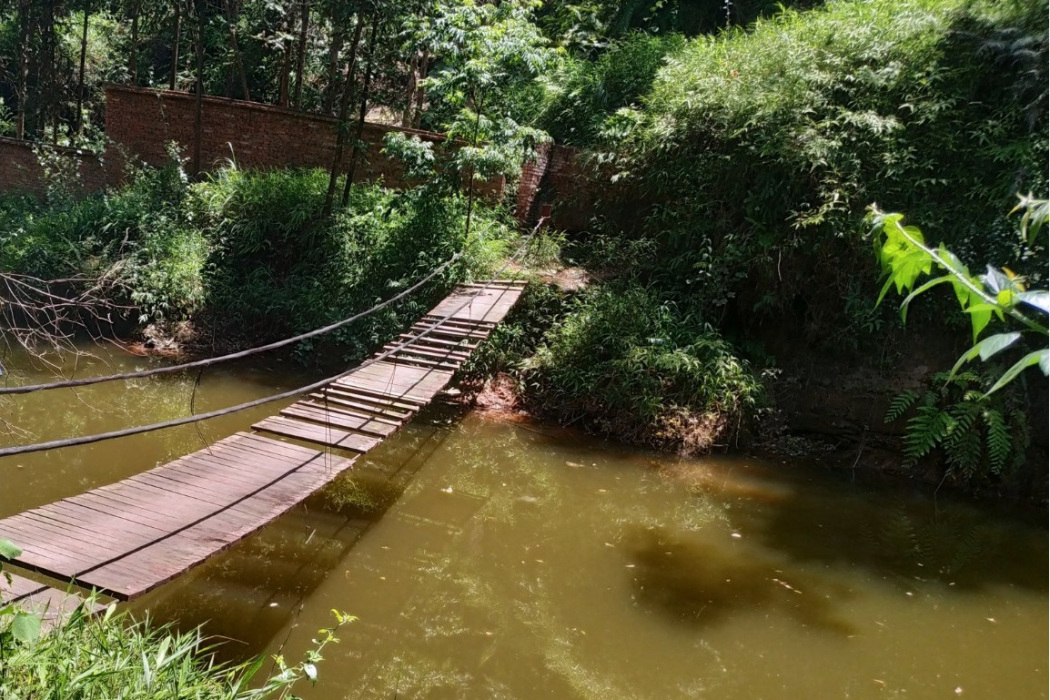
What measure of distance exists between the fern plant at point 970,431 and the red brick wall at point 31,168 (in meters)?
9.19

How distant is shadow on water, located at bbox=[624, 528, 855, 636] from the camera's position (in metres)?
3.47

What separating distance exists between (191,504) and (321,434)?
96 cm

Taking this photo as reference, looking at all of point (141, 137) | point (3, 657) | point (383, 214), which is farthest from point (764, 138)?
point (141, 137)

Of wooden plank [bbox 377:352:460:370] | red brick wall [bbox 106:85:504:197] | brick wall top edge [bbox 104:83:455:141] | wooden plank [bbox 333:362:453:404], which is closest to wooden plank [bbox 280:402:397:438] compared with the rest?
wooden plank [bbox 333:362:453:404]

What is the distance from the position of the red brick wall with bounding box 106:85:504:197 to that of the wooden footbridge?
431 centimetres

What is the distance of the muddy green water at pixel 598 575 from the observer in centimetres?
301

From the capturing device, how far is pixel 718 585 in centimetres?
371

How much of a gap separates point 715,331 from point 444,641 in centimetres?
389

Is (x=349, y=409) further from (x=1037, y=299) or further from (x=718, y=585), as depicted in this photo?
(x=1037, y=299)

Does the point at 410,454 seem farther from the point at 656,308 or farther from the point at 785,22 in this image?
the point at 785,22

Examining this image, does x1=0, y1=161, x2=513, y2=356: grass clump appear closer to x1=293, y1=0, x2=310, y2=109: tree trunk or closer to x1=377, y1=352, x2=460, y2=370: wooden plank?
x1=377, y1=352, x2=460, y2=370: wooden plank

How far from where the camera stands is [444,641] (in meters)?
3.05

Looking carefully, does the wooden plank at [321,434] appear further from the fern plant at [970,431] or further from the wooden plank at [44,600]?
the fern plant at [970,431]

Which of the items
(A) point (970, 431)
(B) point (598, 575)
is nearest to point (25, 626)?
(B) point (598, 575)
